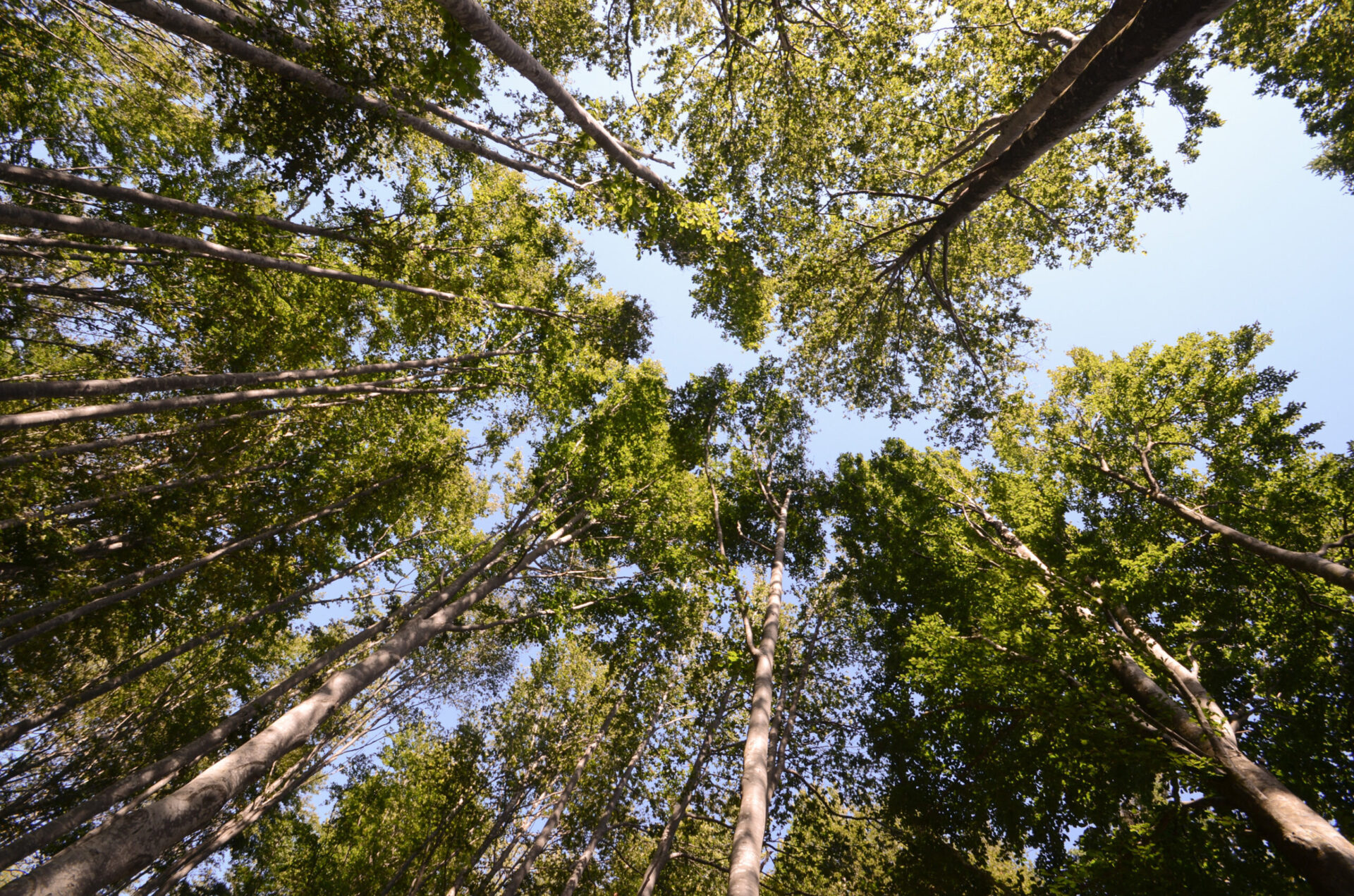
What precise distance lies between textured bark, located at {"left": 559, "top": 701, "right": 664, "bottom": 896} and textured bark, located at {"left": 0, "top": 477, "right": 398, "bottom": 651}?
8.85 m

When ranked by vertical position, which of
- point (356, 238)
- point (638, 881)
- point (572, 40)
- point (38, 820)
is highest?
point (572, 40)

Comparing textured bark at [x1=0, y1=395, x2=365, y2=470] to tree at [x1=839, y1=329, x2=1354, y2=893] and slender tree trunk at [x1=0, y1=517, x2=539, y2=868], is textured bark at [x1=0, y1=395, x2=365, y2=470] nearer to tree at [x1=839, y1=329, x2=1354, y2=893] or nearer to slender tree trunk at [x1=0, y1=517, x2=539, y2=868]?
slender tree trunk at [x1=0, y1=517, x2=539, y2=868]

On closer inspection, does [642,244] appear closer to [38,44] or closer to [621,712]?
[38,44]

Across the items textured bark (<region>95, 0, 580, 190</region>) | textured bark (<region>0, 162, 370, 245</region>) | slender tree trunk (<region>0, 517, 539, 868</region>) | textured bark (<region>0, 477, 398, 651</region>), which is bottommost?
slender tree trunk (<region>0, 517, 539, 868</region>)

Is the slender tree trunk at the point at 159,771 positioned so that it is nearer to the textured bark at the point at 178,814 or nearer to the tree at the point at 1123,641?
the textured bark at the point at 178,814

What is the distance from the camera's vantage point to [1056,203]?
29.9ft

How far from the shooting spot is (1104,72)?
14.7 ft

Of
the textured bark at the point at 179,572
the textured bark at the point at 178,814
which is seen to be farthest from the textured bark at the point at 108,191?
the textured bark at the point at 179,572

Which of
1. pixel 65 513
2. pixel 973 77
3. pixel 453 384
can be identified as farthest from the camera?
pixel 453 384

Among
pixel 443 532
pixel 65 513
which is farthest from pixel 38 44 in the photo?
pixel 443 532

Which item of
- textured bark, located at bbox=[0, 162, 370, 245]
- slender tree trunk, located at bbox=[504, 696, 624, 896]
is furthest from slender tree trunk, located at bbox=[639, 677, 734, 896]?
textured bark, located at bbox=[0, 162, 370, 245]

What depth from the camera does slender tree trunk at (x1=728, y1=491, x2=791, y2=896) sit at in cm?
411

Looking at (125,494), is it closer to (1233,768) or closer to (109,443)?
(109,443)

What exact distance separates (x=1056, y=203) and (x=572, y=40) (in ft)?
35.2
